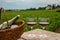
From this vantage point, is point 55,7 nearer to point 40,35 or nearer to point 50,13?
point 50,13

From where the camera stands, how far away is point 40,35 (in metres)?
1.83

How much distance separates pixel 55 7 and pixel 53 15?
313 millimetres

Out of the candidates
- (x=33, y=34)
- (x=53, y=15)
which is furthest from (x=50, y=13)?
(x=33, y=34)

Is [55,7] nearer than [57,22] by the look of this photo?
No

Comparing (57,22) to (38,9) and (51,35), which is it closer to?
(38,9)

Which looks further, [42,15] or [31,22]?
[42,15]

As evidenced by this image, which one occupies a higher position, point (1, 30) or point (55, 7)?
point (1, 30)

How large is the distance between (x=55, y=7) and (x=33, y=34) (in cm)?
192

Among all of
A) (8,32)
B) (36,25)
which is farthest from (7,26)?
(36,25)

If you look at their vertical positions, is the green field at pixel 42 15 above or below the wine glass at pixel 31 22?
above

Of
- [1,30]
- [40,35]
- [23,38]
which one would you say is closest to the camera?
[1,30]

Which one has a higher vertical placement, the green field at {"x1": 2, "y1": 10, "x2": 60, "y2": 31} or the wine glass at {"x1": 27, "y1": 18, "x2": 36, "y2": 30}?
the green field at {"x1": 2, "y1": 10, "x2": 60, "y2": 31}

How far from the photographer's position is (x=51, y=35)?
1829 millimetres

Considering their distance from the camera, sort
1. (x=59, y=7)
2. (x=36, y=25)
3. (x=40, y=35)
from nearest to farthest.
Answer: (x=40, y=35) < (x=36, y=25) < (x=59, y=7)
